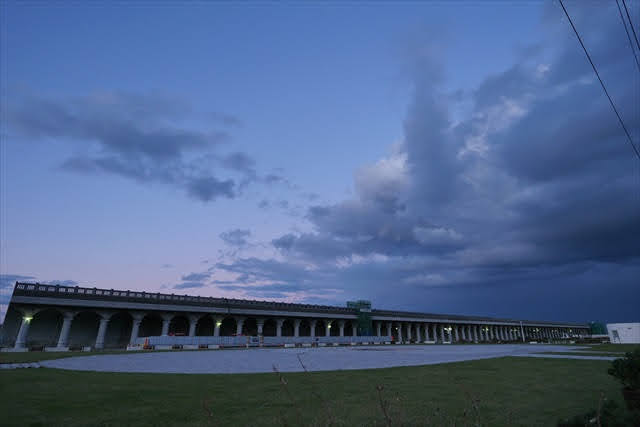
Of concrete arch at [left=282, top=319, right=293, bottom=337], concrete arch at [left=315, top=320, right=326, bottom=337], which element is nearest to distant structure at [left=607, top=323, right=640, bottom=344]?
concrete arch at [left=315, top=320, right=326, bottom=337]

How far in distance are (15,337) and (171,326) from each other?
24108 millimetres

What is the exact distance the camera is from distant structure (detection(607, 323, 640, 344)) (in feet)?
203

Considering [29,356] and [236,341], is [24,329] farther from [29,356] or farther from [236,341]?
[236,341]

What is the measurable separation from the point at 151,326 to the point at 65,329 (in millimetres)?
15795

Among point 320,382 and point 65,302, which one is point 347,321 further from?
point 320,382

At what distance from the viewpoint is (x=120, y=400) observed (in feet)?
28.7

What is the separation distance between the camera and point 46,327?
49.8 meters

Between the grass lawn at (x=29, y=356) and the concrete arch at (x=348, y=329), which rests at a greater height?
the concrete arch at (x=348, y=329)

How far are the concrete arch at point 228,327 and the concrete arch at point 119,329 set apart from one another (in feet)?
62.9

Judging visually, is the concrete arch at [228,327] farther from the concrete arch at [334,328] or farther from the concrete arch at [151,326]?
the concrete arch at [334,328]

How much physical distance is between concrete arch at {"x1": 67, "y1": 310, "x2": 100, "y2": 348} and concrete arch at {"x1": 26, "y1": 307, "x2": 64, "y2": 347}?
2.10 metres

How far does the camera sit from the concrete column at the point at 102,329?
1955 inches

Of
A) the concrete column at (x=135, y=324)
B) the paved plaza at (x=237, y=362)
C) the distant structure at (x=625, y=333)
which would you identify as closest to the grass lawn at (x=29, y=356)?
the paved plaza at (x=237, y=362)

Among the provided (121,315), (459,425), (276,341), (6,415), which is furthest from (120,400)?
(121,315)
